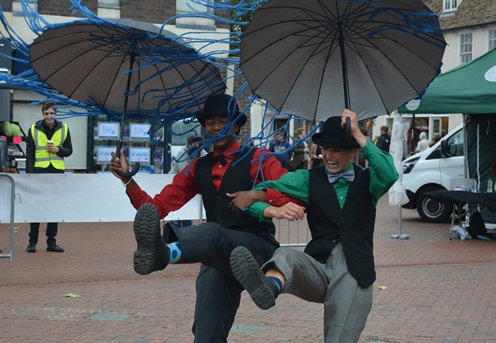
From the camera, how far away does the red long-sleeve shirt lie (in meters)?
4.44

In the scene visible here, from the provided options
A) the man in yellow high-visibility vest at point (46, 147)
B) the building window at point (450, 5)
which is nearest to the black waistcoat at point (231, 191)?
the man in yellow high-visibility vest at point (46, 147)

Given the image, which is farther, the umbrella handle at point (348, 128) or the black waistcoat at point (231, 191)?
the black waistcoat at point (231, 191)

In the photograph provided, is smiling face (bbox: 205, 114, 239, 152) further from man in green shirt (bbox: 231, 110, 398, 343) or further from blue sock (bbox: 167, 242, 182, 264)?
blue sock (bbox: 167, 242, 182, 264)

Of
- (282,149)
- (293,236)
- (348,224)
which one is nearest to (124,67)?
(348,224)

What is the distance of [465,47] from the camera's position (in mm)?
37000

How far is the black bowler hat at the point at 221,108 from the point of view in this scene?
474cm

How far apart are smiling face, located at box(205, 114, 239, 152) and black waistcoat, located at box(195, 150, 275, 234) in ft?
0.33

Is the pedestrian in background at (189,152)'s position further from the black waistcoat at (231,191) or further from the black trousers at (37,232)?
the black trousers at (37,232)

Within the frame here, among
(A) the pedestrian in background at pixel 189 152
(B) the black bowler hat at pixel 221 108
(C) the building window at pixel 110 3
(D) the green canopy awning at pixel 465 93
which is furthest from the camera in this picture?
(C) the building window at pixel 110 3

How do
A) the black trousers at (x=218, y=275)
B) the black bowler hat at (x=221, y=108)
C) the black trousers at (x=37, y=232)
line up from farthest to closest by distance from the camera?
the black trousers at (x=37, y=232) → the black bowler hat at (x=221, y=108) → the black trousers at (x=218, y=275)

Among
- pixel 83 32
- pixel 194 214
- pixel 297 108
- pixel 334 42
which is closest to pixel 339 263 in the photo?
pixel 297 108

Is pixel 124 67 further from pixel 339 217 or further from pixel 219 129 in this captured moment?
pixel 339 217

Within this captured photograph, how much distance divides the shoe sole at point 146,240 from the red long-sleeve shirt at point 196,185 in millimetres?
698

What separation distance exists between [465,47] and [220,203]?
113 feet
